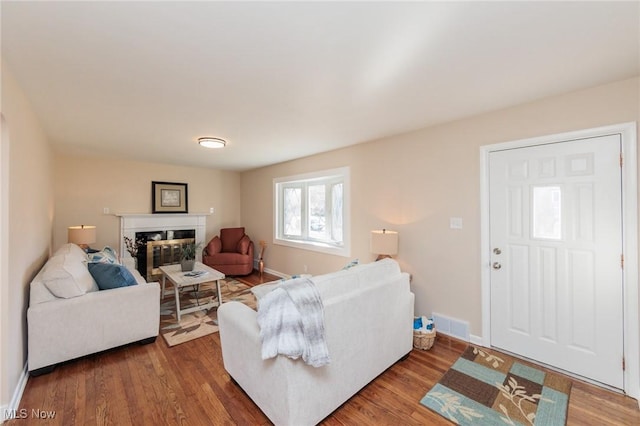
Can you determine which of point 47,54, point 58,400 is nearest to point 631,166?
point 47,54

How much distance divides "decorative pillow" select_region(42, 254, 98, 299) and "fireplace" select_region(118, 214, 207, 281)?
2683 mm

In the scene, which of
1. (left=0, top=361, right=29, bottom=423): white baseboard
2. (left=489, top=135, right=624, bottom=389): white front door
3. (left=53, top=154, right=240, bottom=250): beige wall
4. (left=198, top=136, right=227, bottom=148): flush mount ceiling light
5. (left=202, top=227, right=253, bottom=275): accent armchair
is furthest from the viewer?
(left=202, top=227, right=253, bottom=275): accent armchair

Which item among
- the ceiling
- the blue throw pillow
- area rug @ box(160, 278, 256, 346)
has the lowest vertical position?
area rug @ box(160, 278, 256, 346)

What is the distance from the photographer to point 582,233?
7.06 feet

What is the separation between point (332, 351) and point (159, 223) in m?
5.00

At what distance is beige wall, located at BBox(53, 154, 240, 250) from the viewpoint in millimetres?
4527

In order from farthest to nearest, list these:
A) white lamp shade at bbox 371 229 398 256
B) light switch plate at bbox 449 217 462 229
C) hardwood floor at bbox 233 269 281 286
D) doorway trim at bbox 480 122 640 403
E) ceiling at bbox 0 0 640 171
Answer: hardwood floor at bbox 233 269 281 286 → white lamp shade at bbox 371 229 398 256 → light switch plate at bbox 449 217 462 229 → doorway trim at bbox 480 122 640 403 → ceiling at bbox 0 0 640 171

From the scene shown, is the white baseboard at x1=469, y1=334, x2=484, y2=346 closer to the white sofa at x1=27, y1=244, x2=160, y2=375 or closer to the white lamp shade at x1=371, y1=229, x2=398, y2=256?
the white lamp shade at x1=371, y1=229, x2=398, y2=256

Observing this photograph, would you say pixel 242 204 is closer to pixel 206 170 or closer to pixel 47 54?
pixel 206 170

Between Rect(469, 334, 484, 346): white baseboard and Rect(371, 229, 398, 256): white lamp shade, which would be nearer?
Rect(469, 334, 484, 346): white baseboard

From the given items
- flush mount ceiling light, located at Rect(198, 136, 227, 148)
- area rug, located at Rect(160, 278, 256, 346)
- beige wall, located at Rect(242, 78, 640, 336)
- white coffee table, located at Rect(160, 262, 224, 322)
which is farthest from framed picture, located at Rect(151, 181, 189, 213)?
beige wall, located at Rect(242, 78, 640, 336)

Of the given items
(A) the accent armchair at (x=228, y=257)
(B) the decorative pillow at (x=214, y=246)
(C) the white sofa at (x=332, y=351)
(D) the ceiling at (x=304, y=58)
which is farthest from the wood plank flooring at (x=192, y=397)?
(B) the decorative pillow at (x=214, y=246)

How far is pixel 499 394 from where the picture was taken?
1958 mm

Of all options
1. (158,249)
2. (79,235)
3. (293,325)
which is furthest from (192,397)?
(158,249)
